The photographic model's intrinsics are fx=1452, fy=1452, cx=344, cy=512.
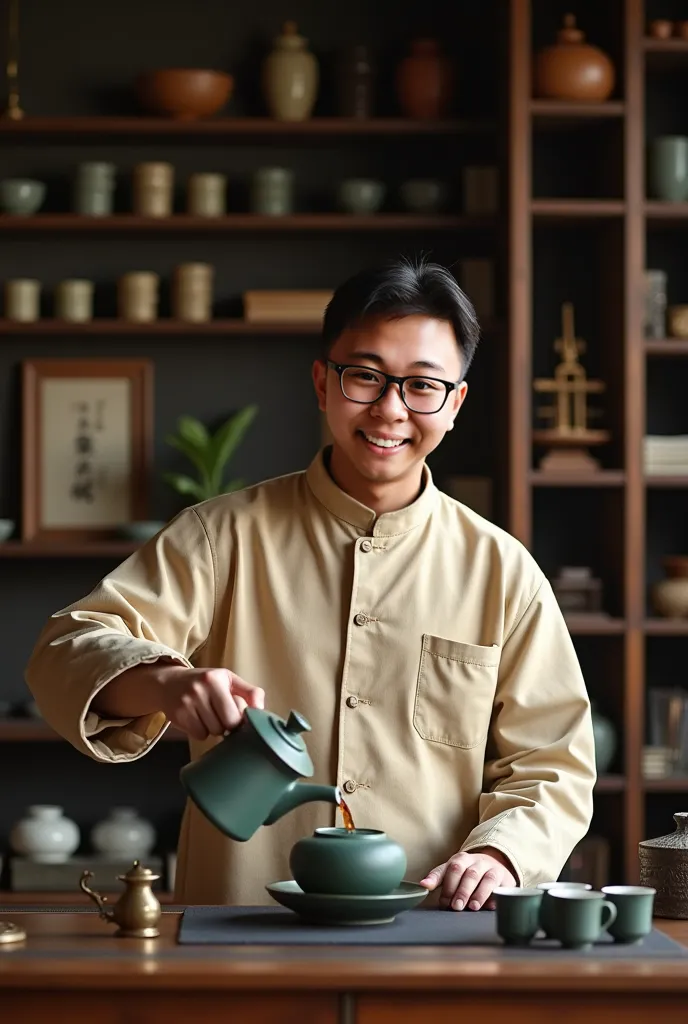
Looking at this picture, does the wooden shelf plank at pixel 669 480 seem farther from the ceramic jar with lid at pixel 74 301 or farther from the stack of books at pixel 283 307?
the ceramic jar with lid at pixel 74 301

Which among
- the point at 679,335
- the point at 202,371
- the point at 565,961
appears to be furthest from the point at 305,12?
the point at 565,961

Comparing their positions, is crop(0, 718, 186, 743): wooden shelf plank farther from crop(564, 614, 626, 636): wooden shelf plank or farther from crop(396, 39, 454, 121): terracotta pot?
crop(396, 39, 454, 121): terracotta pot

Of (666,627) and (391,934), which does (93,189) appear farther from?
(391,934)

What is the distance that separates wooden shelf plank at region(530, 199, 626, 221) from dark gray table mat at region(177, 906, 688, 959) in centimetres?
260

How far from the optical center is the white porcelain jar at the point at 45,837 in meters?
4.08

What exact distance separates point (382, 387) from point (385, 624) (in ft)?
1.16

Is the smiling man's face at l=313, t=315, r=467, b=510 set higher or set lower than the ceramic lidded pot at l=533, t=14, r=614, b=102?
lower

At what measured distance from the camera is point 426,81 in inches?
166

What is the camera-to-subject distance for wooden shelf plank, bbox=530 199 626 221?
13.1ft

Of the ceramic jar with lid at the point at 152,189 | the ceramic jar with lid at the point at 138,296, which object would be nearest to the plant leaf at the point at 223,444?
the ceramic jar with lid at the point at 138,296

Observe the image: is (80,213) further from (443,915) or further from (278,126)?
(443,915)

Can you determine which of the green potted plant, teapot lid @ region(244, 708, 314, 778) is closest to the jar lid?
teapot lid @ region(244, 708, 314, 778)

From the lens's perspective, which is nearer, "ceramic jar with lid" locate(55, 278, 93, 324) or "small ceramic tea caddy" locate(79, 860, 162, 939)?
"small ceramic tea caddy" locate(79, 860, 162, 939)

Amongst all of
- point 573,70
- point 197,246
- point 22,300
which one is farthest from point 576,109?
point 22,300
